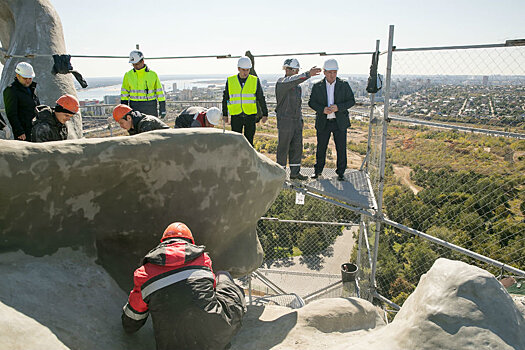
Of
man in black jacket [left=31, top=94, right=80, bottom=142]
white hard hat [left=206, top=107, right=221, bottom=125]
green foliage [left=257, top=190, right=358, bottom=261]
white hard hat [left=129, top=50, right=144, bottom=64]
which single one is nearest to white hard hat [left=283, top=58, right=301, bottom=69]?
white hard hat [left=206, top=107, right=221, bottom=125]

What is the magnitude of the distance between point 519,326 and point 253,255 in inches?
114

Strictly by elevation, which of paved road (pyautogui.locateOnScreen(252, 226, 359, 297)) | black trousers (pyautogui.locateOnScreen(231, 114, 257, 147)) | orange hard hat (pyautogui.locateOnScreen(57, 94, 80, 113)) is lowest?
paved road (pyautogui.locateOnScreen(252, 226, 359, 297))

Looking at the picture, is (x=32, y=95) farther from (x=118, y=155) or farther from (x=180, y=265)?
(x=180, y=265)

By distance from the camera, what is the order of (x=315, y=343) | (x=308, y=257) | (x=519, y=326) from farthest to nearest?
(x=308, y=257)
(x=315, y=343)
(x=519, y=326)

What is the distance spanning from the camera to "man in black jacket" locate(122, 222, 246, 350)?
114 inches

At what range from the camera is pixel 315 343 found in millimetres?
3566

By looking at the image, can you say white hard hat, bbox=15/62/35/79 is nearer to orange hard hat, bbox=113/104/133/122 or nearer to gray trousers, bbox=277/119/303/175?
orange hard hat, bbox=113/104/133/122

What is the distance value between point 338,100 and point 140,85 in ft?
10.8

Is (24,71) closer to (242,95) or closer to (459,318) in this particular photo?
(242,95)

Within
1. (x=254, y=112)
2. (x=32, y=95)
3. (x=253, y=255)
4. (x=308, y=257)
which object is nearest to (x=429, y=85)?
(x=254, y=112)

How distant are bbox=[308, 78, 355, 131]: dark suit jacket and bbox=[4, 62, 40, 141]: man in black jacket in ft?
13.6

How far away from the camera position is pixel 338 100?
613 centimetres

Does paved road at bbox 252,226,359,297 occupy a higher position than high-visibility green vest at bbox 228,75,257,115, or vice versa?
high-visibility green vest at bbox 228,75,257,115

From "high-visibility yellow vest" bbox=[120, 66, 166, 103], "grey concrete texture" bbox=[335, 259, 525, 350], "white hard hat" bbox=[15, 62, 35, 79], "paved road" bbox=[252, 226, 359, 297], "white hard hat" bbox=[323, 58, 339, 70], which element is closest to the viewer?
"grey concrete texture" bbox=[335, 259, 525, 350]
